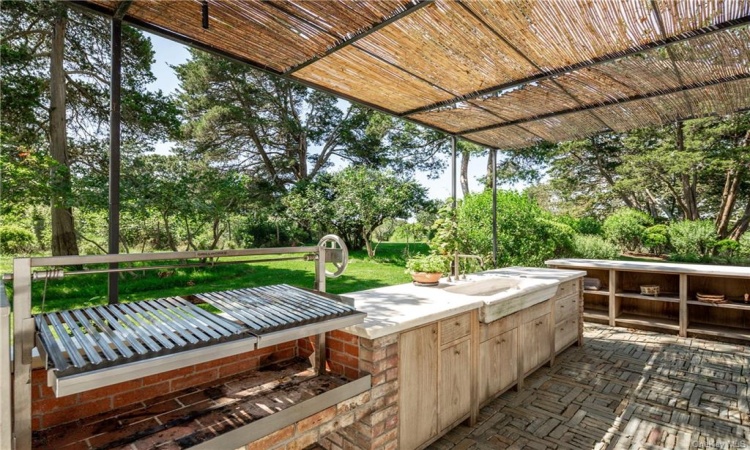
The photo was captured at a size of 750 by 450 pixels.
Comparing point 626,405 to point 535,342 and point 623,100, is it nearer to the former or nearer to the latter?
point 535,342

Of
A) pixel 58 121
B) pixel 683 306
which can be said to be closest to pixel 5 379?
pixel 683 306

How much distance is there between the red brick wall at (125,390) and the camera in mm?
1328

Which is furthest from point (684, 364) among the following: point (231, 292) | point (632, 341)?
point (231, 292)

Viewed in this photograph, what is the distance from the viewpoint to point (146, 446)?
1236mm

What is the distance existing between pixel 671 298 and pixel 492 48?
409cm

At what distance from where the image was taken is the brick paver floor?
7.85 feet

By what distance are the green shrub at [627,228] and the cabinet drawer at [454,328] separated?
10683 millimetres

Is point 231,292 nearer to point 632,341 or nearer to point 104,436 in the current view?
point 104,436

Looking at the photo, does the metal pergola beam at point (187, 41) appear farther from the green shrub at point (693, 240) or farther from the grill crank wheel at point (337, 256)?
the green shrub at point (693, 240)

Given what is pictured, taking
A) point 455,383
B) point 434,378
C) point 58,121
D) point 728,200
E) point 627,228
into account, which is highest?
point 58,121

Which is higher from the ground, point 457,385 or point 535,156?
point 535,156

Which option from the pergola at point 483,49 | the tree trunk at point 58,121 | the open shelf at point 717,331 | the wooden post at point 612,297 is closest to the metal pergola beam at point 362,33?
the pergola at point 483,49

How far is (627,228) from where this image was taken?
35.4 feet

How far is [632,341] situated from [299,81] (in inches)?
184
